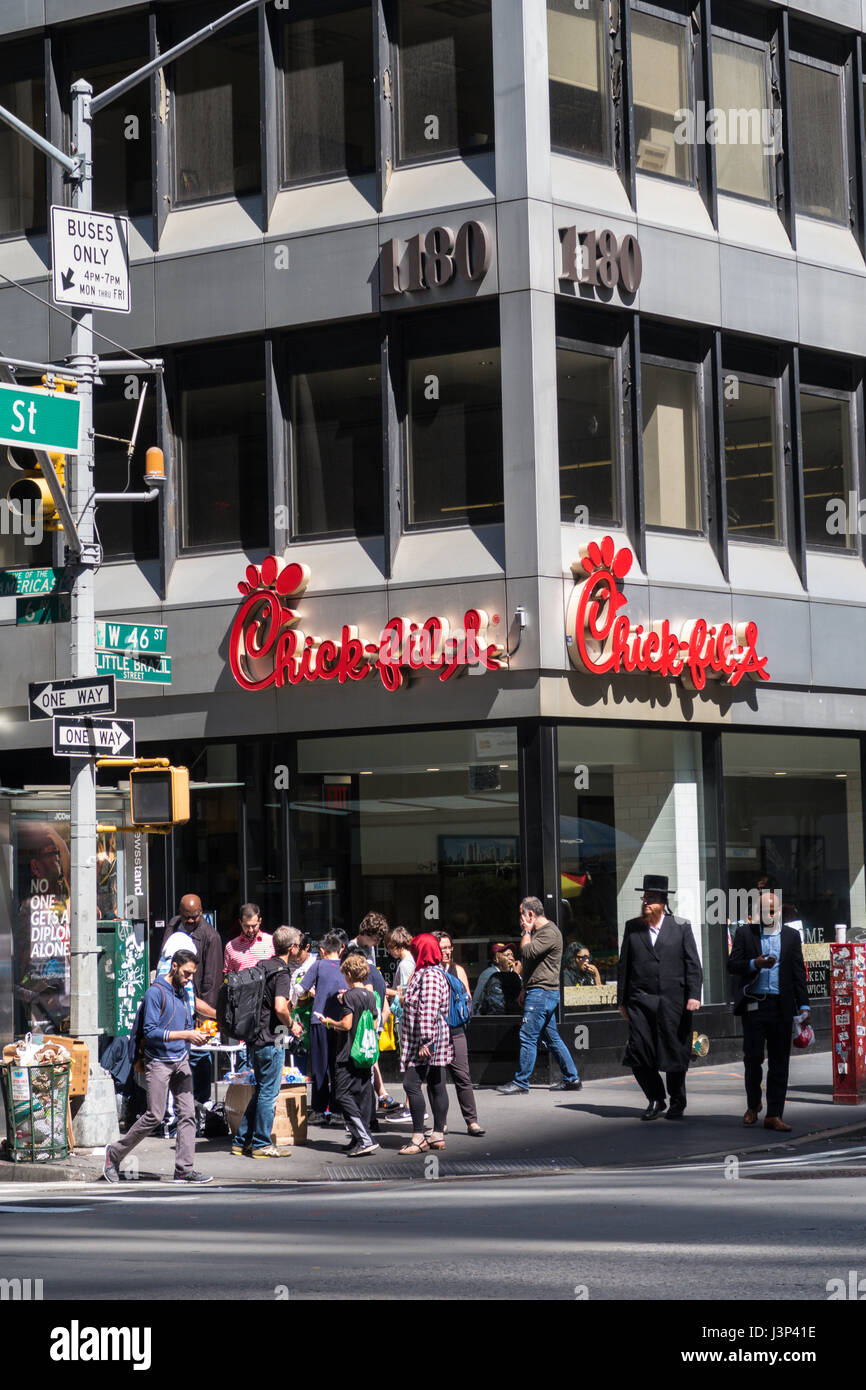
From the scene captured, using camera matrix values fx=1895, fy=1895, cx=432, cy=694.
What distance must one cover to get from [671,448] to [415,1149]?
9.52 m

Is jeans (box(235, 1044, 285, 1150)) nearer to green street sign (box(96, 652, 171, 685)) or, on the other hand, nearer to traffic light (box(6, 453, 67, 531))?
green street sign (box(96, 652, 171, 685))

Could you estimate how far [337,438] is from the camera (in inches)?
838

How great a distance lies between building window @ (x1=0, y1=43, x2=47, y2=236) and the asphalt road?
554 inches

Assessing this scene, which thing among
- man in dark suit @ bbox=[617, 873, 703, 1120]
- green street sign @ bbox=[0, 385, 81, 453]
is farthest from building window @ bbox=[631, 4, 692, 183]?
man in dark suit @ bbox=[617, 873, 703, 1120]

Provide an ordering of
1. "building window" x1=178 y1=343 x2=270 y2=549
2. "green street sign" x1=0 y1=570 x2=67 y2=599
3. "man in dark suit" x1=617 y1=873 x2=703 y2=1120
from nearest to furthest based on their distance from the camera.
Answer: "green street sign" x1=0 y1=570 x2=67 y2=599
"man in dark suit" x1=617 y1=873 x2=703 y2=1120
"building window" x1=178 y1=343 x2=270 y2=549

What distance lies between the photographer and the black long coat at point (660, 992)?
16297mm

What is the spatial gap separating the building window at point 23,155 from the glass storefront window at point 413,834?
790 cm

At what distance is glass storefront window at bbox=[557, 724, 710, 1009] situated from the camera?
20.0 meters

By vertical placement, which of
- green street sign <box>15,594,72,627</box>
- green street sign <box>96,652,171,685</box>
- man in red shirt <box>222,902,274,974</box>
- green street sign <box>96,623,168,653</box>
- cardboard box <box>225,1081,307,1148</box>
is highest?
green street sign <box>15,594,72,627</box>

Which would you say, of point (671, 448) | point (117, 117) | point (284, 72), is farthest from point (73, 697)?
point (117, 117)

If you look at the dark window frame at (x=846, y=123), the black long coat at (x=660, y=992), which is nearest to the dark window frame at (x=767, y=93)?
the dark window frame at (x=846, y=123)

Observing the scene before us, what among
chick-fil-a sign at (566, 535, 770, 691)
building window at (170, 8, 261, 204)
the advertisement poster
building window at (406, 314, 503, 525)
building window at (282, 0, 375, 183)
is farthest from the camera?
building window at (170, 8, 261, 204)

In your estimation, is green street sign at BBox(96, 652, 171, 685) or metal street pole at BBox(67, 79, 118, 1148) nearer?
metal street pole at BBox(67, 79, 118, 1148)
